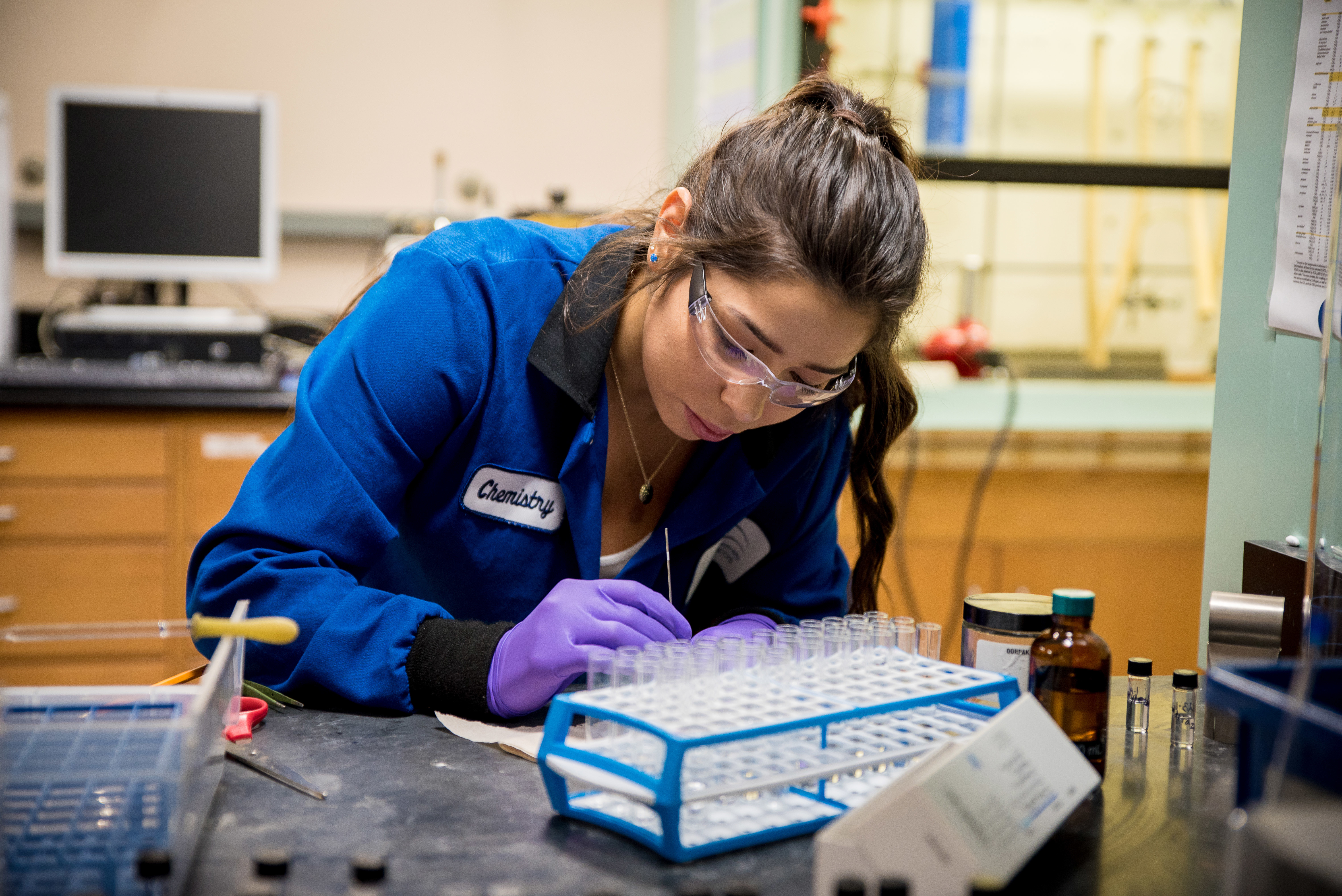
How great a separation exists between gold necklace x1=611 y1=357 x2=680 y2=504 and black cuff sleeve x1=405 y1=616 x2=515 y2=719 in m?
0.40

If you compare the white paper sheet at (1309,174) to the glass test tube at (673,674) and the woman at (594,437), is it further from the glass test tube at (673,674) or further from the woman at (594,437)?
the glass test tube at (673,674)

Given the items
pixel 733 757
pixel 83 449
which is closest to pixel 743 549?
pixel 733 757

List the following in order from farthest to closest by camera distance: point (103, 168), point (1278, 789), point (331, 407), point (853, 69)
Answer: point (853, 69) < point (103, 168) < point (331, 407) < point (1278, 789)

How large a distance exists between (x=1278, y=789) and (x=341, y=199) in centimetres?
336

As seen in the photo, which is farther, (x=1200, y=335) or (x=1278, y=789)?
(x=1200, y=335)

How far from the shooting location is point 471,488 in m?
1.25

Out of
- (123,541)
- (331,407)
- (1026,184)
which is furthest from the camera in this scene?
(1026,184)

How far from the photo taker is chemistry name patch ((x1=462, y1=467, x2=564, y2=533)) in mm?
1246

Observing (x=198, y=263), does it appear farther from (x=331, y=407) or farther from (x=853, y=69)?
(x=331, y=407)

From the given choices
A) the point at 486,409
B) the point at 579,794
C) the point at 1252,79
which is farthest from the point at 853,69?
the point at 579,794

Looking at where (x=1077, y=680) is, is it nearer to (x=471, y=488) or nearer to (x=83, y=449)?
(x=471, y=488)

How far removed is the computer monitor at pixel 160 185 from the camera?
9.94 ft

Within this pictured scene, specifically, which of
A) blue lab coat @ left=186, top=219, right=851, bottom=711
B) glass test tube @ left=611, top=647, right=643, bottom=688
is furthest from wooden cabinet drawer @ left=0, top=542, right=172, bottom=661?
glass test tube @ left=611, top=647, right=643, bottom=688

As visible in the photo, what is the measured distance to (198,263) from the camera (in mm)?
3117
